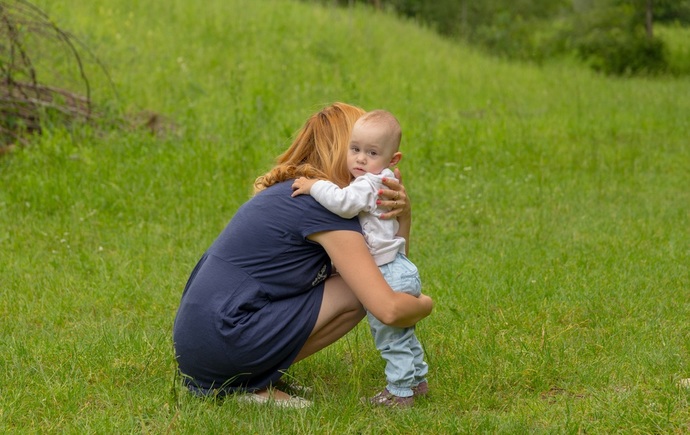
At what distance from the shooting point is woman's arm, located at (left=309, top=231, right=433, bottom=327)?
3447 mm

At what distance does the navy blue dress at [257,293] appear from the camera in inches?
139

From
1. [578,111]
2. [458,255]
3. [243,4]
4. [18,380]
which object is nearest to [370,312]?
[18,380]

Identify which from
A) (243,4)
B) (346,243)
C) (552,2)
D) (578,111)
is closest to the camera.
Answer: (346,243)

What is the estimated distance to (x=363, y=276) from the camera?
11.3 ft

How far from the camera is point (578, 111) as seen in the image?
11781mm

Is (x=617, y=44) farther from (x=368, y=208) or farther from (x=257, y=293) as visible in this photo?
(x=257, y=293)

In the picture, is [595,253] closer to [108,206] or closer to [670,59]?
[108,206]

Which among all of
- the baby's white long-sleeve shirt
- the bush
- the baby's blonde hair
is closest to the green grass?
the baby's white long-sleeve shirt

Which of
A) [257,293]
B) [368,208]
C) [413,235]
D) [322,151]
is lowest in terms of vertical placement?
[413,235]

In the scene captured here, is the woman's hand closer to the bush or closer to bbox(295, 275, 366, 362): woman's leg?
bbox(295, 275, 366, 362): woman's leg

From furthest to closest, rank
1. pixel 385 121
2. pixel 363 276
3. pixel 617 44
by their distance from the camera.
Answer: pixel 617 44
pixel 385 121
pixel 363 276

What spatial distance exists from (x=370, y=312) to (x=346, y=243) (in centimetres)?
29

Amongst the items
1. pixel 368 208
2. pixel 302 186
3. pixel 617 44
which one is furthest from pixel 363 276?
pixel 617 44

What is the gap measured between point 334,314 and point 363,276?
0.96 feet
